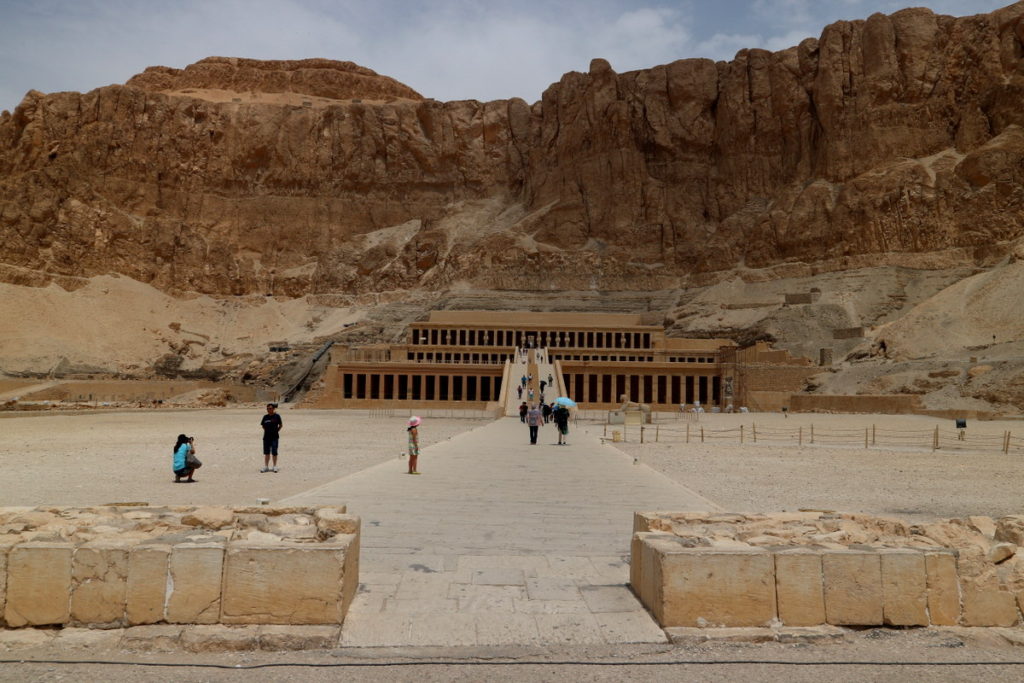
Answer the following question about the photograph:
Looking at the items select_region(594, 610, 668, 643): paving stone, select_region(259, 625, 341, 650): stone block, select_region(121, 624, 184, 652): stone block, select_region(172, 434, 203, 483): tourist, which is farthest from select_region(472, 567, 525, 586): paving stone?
select_region(172, 434, 203, 483): tourist

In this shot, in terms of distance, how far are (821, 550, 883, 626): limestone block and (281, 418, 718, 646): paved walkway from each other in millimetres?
1269

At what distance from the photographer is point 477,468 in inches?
620

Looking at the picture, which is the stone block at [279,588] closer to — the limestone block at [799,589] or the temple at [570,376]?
the limestone block at [799,589]

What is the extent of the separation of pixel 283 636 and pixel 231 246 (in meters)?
96.7

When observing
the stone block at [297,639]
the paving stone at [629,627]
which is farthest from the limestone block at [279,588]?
the paving stone at [629,627]

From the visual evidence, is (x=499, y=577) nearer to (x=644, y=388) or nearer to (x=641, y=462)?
(x=641, y=462)

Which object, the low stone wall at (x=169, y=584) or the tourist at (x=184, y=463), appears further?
the tourist at (x=184, y=463)

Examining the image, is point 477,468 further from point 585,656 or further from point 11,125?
point 11,125

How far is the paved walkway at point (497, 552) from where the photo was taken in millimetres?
5719

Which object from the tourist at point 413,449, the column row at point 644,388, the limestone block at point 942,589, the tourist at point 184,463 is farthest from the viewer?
the column row at point 644,388

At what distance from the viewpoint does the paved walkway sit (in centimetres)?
572

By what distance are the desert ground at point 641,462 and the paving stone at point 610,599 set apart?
5095mm

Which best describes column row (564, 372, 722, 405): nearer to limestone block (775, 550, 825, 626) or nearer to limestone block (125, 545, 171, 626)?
limestone block (775, 550, 825, 626)

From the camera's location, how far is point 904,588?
573cm
